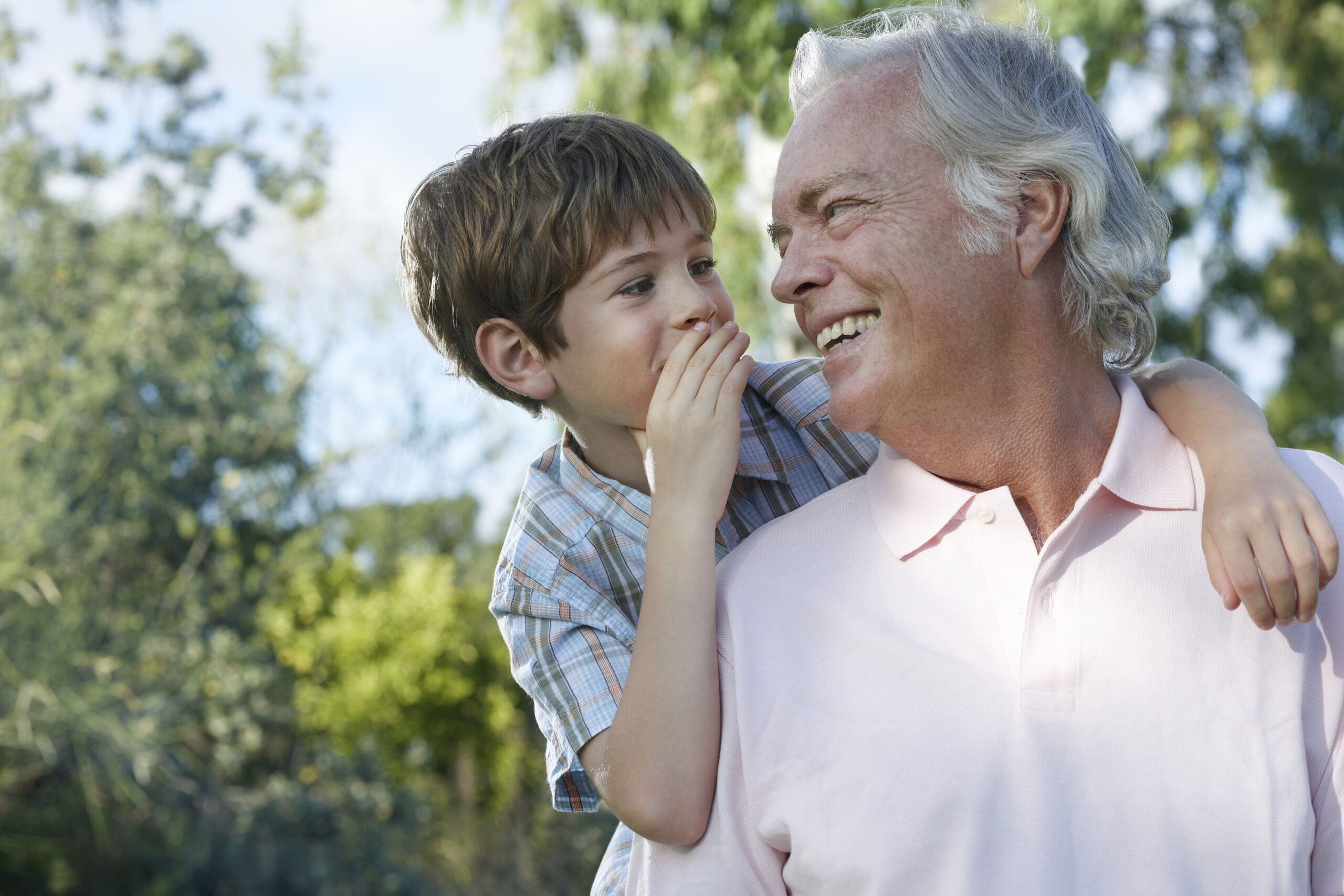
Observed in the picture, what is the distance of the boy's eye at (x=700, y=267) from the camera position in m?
2.08

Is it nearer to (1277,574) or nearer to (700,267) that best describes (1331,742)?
(1277,574)

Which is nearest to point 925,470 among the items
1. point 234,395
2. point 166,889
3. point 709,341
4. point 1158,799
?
point 709,341

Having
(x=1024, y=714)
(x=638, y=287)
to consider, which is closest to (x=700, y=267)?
(x=638, y=287)

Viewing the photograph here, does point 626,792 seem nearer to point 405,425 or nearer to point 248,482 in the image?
point 248,482

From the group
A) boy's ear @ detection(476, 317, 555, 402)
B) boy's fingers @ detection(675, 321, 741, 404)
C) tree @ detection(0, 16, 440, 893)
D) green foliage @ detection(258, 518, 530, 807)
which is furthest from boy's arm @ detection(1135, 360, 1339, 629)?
green foliage @ detection(258, 518, 530, 807)

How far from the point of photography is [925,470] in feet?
5.74

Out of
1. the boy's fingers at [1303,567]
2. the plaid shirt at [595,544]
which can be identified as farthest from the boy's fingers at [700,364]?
the boy's fingers at [1303,567]

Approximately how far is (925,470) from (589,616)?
0.59 m

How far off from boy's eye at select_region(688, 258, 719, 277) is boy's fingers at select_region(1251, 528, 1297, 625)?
104 centimetres

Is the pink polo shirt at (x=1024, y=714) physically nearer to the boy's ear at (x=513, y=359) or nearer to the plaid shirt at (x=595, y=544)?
the plaid shirt at (x=595, y=544)

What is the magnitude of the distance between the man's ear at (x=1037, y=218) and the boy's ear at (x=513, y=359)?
0.89 meters

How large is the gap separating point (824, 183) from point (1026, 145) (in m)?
0.31

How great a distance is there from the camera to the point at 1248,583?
143 cm

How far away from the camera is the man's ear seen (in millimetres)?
1736
